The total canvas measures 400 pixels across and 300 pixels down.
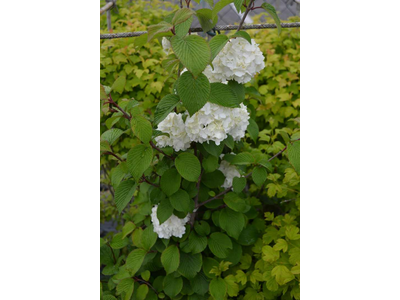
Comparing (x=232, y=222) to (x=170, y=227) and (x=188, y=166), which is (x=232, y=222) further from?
(x=188, y=166)

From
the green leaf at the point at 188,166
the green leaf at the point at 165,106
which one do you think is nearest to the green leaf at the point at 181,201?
the green leaf at the point at 188,166

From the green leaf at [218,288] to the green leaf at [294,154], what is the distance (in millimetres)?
521

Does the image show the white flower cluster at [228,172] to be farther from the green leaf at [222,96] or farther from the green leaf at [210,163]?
the green leaf at [222,96]

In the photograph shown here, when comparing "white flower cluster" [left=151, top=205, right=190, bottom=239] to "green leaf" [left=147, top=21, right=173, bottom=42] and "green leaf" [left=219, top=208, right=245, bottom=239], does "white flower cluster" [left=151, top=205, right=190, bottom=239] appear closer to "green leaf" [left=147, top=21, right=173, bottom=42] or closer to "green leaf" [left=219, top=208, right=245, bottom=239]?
"green leaf" [left=219, top=208, right=245, bottom=239]

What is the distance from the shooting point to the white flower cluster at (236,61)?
3.14 feet

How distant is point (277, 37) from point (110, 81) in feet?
3.36

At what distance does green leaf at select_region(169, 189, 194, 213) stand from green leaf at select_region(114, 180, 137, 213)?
0.13m

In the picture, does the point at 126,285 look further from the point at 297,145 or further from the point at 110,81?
the point at 110,81

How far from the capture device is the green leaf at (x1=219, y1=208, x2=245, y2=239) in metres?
1.22

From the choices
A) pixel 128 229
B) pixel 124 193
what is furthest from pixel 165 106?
pixel 128 229

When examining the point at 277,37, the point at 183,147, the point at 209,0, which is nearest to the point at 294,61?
the point at 277,37

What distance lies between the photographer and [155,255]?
1358mm

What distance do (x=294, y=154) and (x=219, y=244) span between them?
479 millimetres

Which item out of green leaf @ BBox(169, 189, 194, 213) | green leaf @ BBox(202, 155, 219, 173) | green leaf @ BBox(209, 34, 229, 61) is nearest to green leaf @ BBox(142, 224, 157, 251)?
green leaf @ BBox(169, 189, 194, 213)
